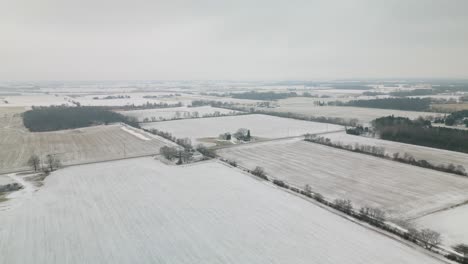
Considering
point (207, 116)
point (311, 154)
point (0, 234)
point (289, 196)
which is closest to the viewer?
point (0, 234)

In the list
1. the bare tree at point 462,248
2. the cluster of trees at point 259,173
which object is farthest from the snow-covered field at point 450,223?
the cluster of trees at point 259,173

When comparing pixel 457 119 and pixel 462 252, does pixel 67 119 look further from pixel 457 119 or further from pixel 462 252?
pixel 457 119

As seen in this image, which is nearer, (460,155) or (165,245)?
(165,245)

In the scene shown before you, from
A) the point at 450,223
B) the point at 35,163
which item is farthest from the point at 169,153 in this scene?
the point at 450,223

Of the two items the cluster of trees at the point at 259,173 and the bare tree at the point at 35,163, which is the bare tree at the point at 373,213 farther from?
the bare tree at the point at 35,163

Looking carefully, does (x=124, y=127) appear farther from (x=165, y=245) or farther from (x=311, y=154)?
(x=165, y=245)

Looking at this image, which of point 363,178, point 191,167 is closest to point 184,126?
point 191,167

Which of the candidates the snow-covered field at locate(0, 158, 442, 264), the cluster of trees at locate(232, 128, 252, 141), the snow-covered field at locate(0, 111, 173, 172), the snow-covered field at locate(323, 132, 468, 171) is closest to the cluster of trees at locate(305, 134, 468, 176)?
the snow-covered field at locate(323, 132, 468, 171)
